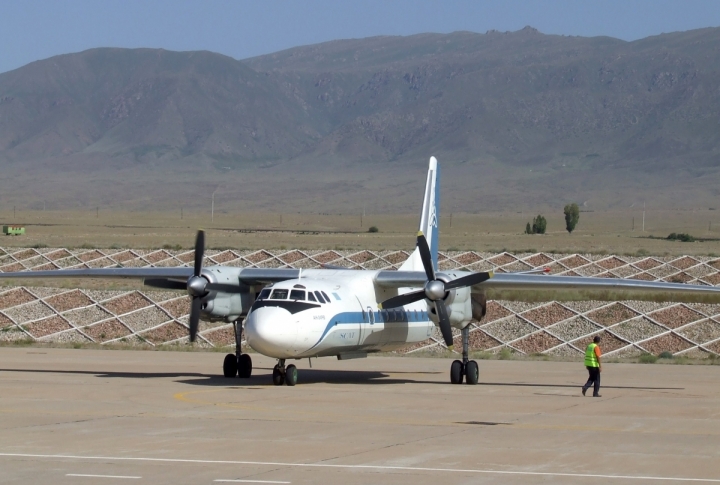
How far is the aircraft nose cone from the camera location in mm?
27906

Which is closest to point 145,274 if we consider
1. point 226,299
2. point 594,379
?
point 226,299

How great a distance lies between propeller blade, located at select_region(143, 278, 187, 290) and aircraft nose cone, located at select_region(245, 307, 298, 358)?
20.8ft

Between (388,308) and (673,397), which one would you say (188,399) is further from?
(673,397)

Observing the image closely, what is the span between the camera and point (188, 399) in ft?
87.4

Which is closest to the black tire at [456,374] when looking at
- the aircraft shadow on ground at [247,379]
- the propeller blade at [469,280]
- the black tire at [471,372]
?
the black tire at [471,372]

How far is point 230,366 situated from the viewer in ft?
108

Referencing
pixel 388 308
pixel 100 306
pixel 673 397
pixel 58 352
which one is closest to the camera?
pixel 673 397

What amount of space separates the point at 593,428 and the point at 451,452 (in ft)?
15.1

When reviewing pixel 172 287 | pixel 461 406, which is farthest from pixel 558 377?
pixel 172 287

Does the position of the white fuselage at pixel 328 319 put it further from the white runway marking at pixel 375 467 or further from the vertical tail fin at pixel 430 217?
the white runway marking at pixel 375 467

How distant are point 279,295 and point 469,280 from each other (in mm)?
5685

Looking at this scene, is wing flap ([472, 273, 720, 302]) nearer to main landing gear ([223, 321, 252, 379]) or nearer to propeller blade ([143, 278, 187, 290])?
main landing gear ([223, 321, 252, 379])

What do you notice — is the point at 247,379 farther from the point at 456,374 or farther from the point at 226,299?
the point at 456,374

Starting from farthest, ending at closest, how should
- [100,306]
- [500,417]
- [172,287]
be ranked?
[100,306]
[172,287]
[500,417]
